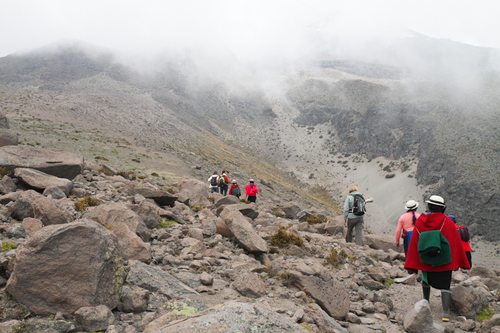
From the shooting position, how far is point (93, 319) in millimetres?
3184

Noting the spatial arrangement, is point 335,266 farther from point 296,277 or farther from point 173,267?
point 173,267

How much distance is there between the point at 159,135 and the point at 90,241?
46292mm

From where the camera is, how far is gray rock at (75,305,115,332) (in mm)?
3139

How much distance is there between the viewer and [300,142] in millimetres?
88562

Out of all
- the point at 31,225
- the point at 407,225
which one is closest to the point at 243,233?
the point at 407,225

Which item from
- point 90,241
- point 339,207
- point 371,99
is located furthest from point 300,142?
point 90,241

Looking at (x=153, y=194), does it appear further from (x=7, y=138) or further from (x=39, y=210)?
(x=7, y=138)

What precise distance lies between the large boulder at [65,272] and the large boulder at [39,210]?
88.4 inches

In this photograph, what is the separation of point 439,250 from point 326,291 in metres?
2.00

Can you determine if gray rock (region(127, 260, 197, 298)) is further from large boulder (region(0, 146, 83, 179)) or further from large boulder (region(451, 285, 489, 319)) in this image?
large boulder (region(0, 146, 83, 179))

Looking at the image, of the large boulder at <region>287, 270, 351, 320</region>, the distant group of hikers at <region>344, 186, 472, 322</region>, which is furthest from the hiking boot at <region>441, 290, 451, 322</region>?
the large boulder at <region>287, 270, 351, 320</region>

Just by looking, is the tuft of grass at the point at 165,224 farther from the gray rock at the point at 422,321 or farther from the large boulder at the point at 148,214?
the gray rock at the point at 422,321

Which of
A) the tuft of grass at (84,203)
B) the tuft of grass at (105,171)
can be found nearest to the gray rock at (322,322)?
the tuft of grass at (84,203)

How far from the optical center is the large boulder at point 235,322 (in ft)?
8.60
